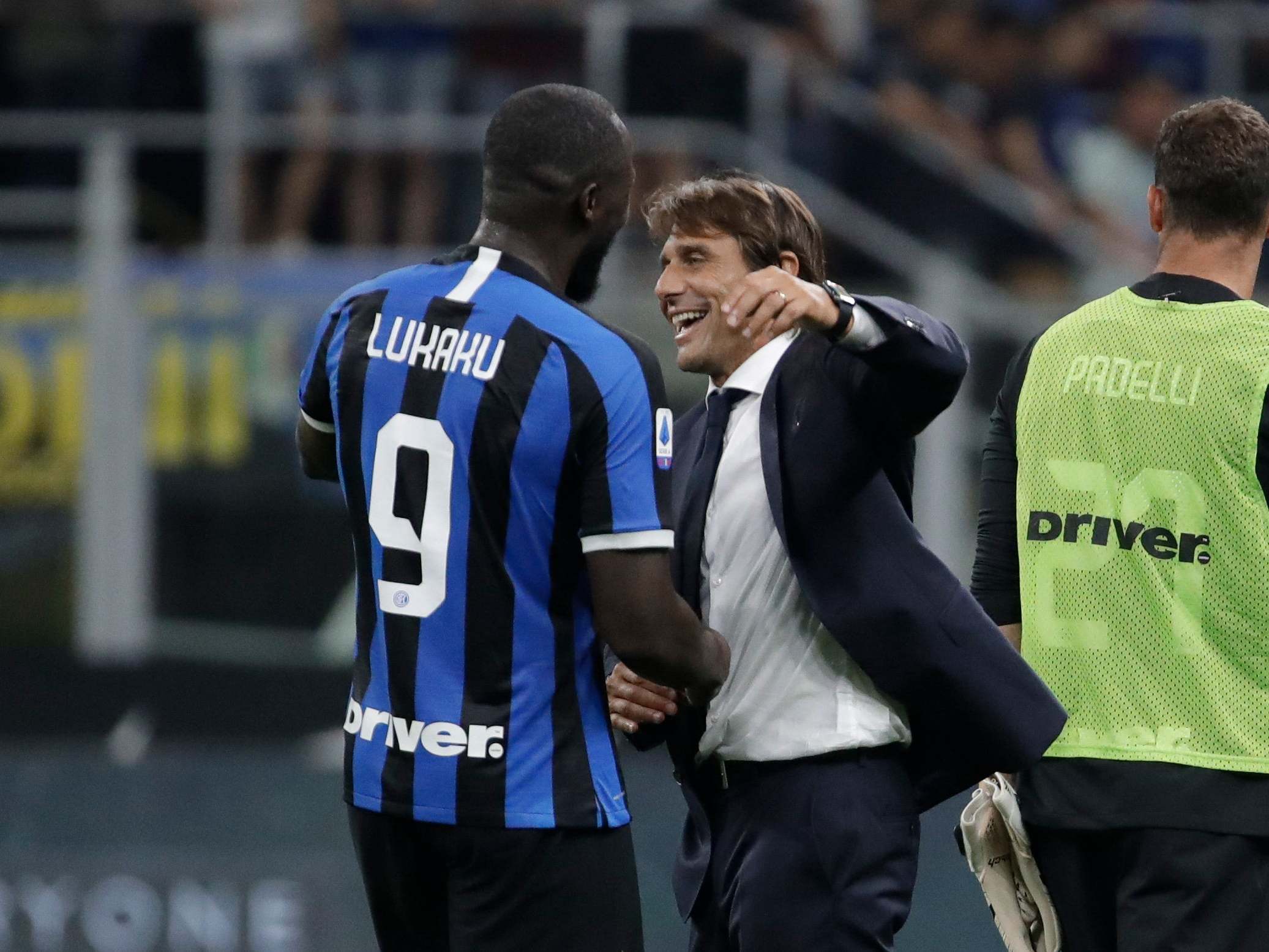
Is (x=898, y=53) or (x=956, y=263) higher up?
(x=898, y=53)

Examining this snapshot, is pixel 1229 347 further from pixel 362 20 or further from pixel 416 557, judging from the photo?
pixel 362 20

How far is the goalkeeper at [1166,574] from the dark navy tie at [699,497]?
0.45 m

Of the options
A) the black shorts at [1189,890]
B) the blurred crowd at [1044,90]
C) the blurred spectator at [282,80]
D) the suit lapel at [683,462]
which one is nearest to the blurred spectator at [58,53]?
the blurred spectator at [282,80]

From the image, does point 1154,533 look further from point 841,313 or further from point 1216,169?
point 841,313

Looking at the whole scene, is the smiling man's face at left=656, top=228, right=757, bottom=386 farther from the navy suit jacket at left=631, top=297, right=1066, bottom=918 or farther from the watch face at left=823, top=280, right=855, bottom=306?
the watch face at left=823, top=280, right=855, bottom=306

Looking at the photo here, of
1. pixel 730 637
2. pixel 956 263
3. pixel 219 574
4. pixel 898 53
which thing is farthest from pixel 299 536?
pixel 730 637

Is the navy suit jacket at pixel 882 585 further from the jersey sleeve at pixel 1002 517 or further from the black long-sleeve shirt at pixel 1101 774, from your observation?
the jersey sleeve at pixel 1002 517

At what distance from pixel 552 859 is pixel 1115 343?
1101 millimetres

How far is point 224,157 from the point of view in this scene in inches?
313

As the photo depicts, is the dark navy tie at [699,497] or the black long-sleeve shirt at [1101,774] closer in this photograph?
the black long-sleeve shirt at [1101,774]

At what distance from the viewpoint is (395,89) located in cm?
844

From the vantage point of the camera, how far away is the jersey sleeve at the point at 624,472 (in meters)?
2.42

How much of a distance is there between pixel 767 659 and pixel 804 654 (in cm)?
5

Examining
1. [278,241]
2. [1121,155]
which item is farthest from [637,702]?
[1121,155]
